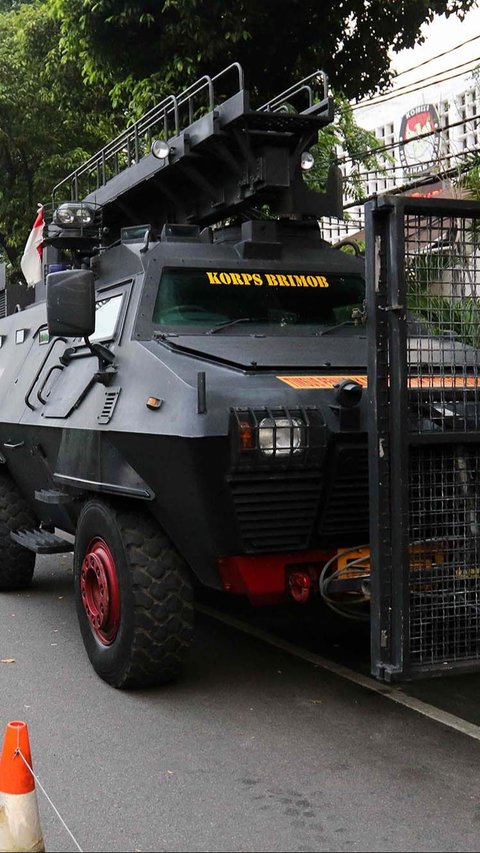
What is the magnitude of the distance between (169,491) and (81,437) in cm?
97

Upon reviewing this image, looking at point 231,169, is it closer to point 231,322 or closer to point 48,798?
point 231,322

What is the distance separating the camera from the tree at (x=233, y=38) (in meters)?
10.8

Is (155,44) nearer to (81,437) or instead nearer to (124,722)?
A: (81,437)

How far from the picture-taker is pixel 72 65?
14.0 meters

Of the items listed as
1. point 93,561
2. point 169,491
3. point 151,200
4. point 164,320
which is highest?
point 151,200

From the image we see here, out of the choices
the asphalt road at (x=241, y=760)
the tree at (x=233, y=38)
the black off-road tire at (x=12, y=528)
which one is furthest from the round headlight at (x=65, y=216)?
the tree at (x=233, y=38)

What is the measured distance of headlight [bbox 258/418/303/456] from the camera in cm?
417

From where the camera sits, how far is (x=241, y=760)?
4.11 m

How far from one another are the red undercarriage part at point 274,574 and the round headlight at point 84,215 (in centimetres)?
308

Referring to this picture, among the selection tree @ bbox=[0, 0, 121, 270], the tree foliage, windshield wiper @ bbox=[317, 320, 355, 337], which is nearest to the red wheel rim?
windshield wiper @ bbox=[317, 320, 355, 337]

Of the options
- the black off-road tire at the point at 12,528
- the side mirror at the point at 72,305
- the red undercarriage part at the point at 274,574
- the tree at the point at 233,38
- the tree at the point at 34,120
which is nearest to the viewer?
the red undercarriage part at the point at 274,574

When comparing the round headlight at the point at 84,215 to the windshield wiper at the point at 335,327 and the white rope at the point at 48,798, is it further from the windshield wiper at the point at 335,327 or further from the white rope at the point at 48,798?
the white rope at the point at 48,798

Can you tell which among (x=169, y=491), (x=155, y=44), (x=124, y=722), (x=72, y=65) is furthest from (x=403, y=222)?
(x=72, y=65)

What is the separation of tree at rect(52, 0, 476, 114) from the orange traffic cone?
9.15 meters
